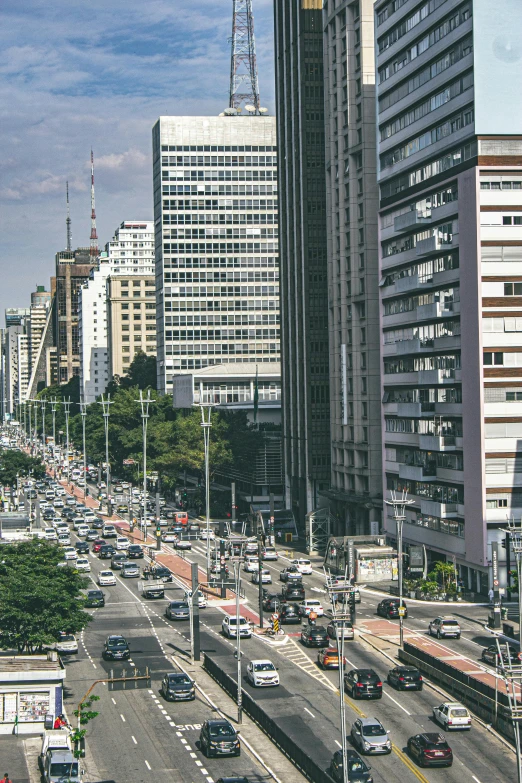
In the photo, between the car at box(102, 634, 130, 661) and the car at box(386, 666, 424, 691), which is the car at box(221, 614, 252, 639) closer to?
the car at box(102, 634, 130, 661)

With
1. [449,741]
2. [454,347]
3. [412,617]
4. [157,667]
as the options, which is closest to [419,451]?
[454,347]

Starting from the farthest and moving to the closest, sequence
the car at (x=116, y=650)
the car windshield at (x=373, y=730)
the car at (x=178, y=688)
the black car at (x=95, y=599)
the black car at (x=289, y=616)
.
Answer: the black car at (x=95, y=599)
the black car at (x=289, y=616)
the car at (x=116, y=650)
the car at (x=178, y=688)
the car windshield at (x=373, y=730)

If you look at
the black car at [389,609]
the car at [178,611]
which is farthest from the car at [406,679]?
the car at [178,611]

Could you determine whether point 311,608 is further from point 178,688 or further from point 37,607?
point 37,607

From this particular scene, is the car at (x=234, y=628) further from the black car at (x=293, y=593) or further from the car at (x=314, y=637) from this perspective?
the black car at (x=293, y=593)

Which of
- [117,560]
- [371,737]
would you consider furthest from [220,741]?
[117,560]

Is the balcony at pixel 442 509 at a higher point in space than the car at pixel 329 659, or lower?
higher
